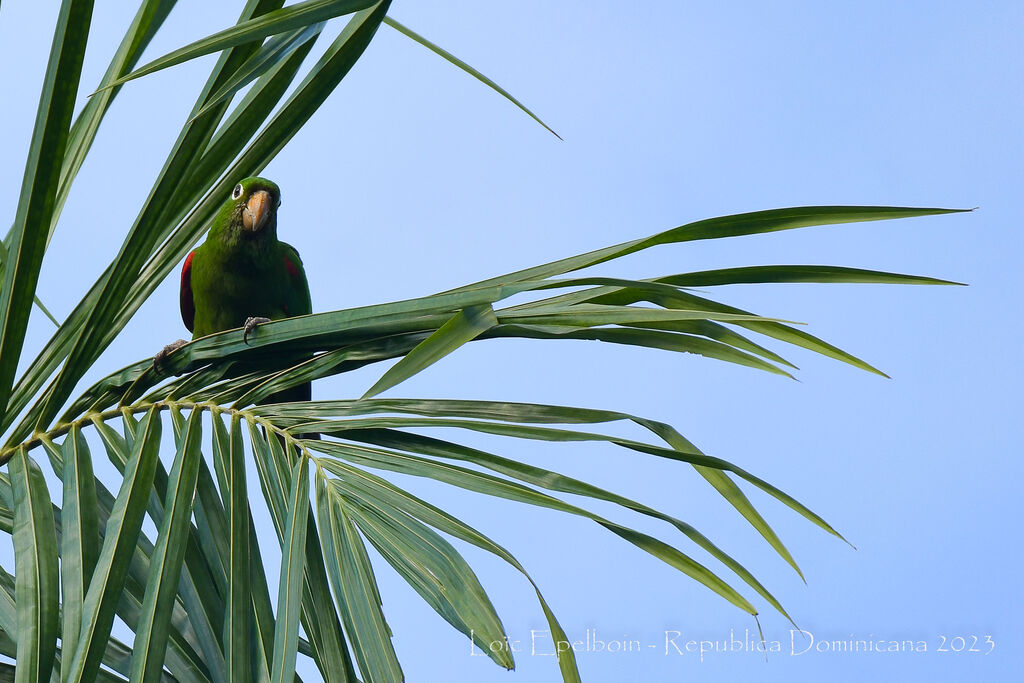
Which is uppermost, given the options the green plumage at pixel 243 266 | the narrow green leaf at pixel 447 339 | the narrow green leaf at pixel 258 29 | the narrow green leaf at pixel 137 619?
the green plumage at pixel 243 266

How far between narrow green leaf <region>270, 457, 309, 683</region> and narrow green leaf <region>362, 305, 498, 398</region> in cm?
23

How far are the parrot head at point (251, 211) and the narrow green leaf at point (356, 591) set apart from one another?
62.0 inches

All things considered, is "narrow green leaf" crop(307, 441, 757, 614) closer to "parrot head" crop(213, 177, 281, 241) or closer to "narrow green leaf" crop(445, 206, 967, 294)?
"narrow green leaf" crop(445, 206, 967, 294)

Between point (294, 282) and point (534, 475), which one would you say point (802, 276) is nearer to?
point (534, 475)

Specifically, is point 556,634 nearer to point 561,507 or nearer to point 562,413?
point 561,507

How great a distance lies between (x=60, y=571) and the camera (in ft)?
4.22

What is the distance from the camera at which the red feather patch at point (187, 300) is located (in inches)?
122

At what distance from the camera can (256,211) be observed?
2766mm

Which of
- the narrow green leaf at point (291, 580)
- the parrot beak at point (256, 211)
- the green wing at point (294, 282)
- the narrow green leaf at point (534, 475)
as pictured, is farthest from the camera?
the green wing at point (294, 282)

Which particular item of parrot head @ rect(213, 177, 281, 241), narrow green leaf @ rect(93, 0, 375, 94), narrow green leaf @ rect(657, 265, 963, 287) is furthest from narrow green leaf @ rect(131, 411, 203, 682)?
parrot head @ rect(213, 177, 281, 241)

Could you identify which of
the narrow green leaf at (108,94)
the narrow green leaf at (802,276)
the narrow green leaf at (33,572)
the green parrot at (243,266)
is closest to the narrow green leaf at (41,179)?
the narrow green leaf at (108,94)

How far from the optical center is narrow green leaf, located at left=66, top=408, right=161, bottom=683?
1.13 meters

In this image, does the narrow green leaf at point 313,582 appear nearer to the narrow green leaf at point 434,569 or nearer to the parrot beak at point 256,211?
the narrow green leaf at point 434,569

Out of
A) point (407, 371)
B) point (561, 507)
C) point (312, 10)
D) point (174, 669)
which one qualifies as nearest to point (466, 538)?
point (561, 507)
